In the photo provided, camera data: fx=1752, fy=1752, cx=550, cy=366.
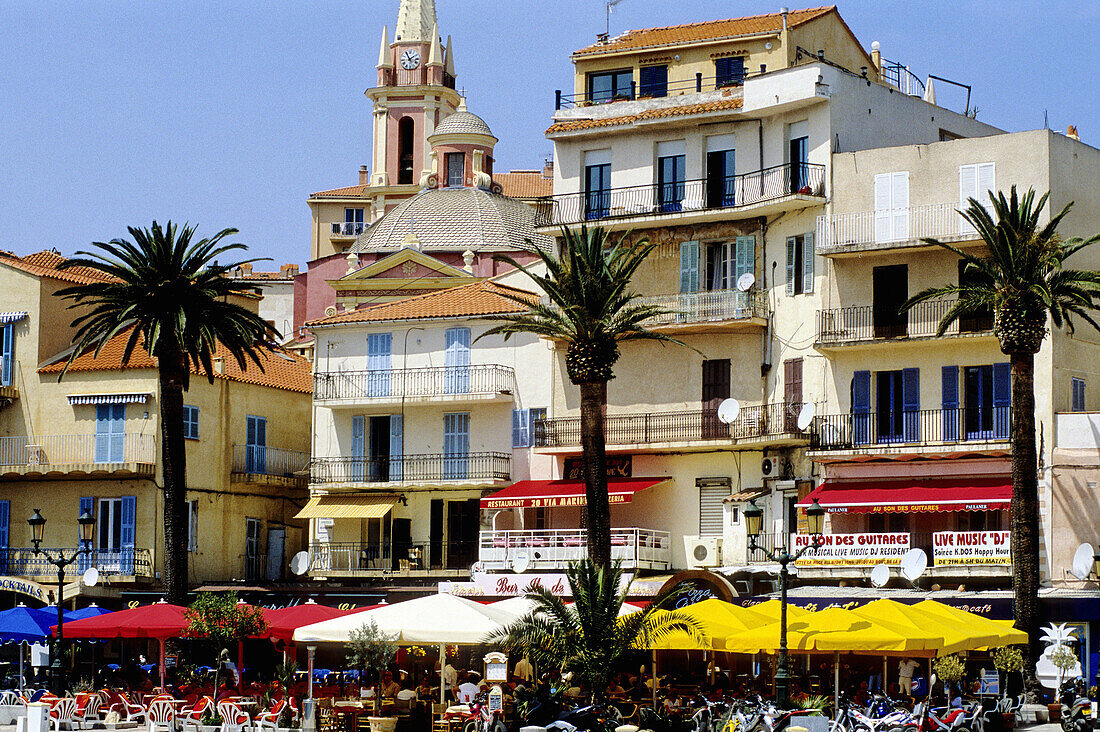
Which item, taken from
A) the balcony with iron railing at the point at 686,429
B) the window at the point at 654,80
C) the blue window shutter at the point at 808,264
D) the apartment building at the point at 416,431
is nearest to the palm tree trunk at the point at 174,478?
the apartment building at the point at 416,431

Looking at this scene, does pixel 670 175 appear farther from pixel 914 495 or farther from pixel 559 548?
pixel 914 495

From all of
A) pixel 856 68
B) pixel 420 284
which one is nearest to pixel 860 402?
pixel 856 68

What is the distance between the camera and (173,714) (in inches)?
1387

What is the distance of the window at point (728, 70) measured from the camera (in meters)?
52.7

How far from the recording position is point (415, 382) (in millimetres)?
54969

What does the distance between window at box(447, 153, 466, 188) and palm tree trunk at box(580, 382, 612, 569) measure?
41207mm

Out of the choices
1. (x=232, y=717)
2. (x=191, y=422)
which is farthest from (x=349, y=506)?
(x=232, y=717)

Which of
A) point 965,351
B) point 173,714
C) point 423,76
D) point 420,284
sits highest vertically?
point 423,76

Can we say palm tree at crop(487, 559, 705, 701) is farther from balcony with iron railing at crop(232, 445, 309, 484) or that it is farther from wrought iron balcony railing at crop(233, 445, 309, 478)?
wrought iron balcony railing at crop(233, 445, 309, 478)

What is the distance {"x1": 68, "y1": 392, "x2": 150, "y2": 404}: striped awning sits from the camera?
2191 inches

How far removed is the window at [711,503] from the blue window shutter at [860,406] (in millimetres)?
4275

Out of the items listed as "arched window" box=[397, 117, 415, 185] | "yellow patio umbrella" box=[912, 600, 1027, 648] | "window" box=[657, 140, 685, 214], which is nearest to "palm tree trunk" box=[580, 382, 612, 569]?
"window" box=[657, 140, 685, 214]

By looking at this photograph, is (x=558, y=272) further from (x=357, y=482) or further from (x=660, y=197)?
(x=357, y=482)

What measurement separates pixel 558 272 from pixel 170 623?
1331 cm
